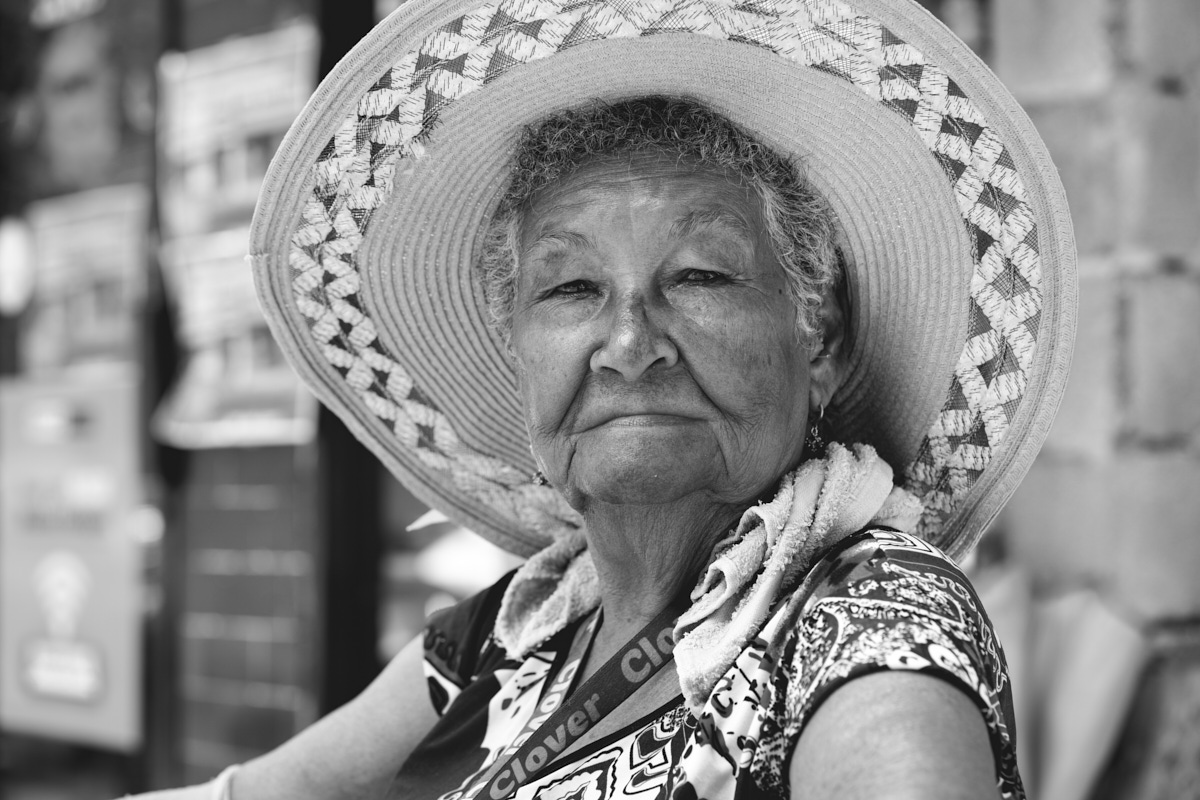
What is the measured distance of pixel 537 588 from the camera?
6.75ft

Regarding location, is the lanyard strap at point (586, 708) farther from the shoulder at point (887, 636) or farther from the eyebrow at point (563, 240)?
the eyebrow at point (563, 240)

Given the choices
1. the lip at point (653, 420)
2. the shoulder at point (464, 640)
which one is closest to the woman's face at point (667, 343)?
the lip at point (653, 420)

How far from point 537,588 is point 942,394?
707 mm

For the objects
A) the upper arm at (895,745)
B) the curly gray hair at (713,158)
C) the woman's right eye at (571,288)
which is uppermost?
the curly gray hair at (713,158)

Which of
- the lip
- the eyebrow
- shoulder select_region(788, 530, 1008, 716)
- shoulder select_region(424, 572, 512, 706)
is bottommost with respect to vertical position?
shoulder select_region(424, 572, 512, 706)

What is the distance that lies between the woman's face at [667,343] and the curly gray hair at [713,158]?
24 millimetres

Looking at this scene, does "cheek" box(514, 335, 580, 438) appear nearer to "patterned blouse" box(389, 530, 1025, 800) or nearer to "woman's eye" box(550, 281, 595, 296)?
"woman's eye" box(550, 281, 595, 296)

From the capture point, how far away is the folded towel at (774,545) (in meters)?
1.46

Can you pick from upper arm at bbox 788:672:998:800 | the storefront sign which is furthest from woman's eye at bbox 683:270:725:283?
the storefront sign

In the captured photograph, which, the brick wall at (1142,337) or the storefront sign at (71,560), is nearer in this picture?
the brick wall at (1142,337)

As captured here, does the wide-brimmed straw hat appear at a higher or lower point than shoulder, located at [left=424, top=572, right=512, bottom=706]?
A: higher

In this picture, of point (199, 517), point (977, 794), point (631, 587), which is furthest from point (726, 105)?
point (199, 517)

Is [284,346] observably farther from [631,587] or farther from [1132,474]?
[1132,474]

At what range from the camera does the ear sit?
181 cm
